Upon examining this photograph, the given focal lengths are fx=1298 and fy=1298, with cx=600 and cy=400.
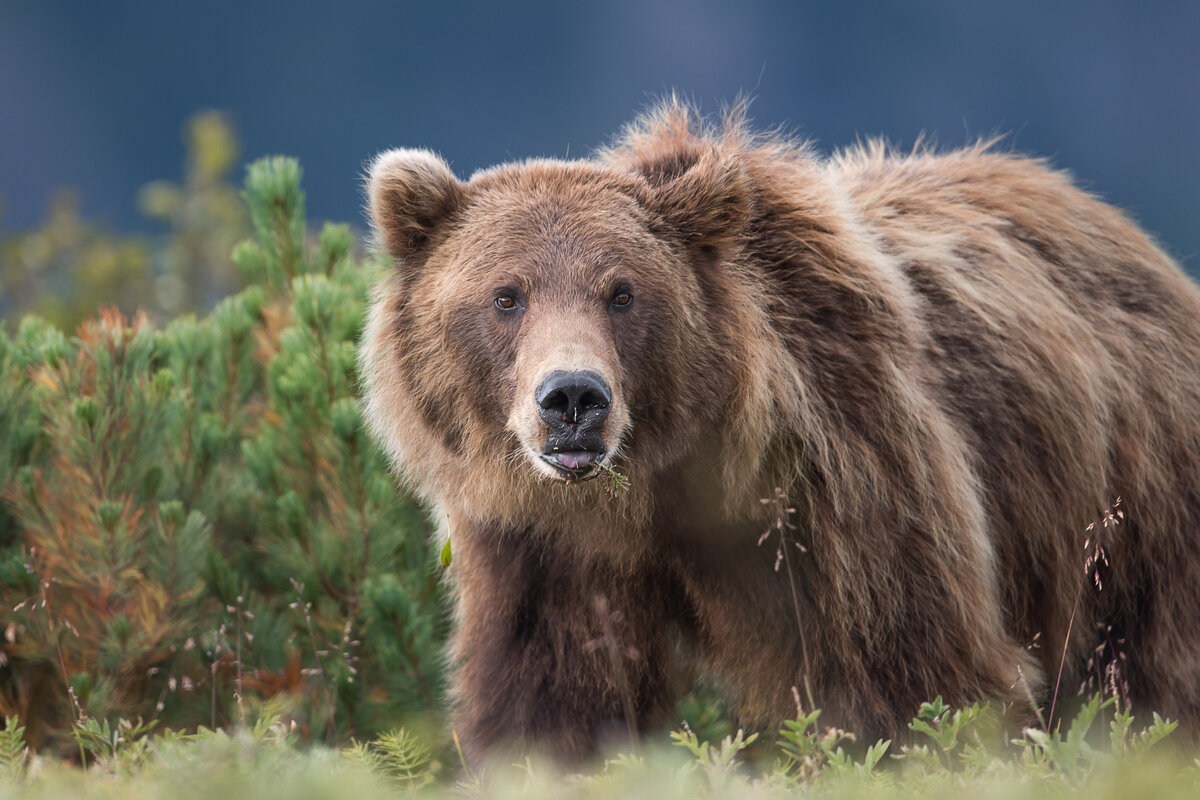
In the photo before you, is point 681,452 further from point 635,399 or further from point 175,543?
point 175,543

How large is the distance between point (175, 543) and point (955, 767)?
3629 millimetres

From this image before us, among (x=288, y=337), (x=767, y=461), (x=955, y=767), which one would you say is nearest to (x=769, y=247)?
(x=767, y=461)

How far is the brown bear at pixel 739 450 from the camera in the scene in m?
4.06

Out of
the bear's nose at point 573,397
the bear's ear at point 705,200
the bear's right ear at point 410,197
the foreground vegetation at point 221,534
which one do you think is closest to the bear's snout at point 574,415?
the bear's nose at point 573,397

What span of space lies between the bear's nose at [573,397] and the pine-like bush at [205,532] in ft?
7.53

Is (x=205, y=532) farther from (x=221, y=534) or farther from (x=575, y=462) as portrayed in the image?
(x=575, y=462)

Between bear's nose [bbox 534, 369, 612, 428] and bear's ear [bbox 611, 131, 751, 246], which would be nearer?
bear's nose [bbox 534, 369, 612, 428]

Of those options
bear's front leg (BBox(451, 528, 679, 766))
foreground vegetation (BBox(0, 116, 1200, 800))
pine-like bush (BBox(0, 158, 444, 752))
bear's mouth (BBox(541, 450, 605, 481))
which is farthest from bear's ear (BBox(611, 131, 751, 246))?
pine-like bush (BBox(0, 158, 444, 752))

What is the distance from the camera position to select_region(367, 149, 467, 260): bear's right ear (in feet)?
14.1

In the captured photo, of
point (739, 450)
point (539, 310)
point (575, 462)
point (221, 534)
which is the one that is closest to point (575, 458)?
point (575, 462)

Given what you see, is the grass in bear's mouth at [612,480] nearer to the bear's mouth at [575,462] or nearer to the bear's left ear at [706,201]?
the bear's mouth at [575,462]

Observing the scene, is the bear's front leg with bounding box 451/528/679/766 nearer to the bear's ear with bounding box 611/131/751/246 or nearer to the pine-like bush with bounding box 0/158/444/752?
the bear's ear with bounding box 611/131/751/246

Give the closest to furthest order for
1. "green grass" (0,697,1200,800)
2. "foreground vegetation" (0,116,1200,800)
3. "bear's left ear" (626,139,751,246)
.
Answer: "green grass" (0,697,1200,800) < "bear's left ear" (626,139,751,246) < "foreground vegetation" (0,116,1200,800)

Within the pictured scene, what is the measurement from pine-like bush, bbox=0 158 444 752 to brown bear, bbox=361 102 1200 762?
1.42m
